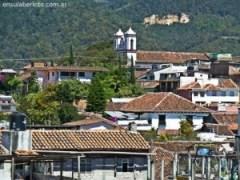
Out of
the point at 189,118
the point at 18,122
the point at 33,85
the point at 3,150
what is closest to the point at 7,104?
the point at 189,118

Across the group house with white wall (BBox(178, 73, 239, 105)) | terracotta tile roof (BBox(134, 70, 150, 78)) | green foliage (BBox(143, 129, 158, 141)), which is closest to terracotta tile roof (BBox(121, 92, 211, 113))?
green foliage (BBox(143, 129, 158, 141))

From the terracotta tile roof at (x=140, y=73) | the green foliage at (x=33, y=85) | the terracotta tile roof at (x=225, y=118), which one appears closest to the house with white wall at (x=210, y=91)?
the terracotta tile roof at (x=225, y=118)

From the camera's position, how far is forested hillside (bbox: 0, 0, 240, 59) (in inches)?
4530

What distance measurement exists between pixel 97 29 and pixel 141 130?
234 feet

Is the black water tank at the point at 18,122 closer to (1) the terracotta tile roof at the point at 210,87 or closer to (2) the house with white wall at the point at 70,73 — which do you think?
(1) the terracotta tile roof at the point at 210,87

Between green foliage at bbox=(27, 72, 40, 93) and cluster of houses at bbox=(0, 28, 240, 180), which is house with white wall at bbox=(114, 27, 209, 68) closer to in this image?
cluster of houses at bbox=(0, 28, 240, 180)

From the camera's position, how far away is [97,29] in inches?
4579

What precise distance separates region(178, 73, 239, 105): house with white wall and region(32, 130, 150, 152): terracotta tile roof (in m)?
32.1

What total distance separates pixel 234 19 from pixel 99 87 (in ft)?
286

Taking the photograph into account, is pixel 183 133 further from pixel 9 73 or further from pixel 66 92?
pixel 9 73

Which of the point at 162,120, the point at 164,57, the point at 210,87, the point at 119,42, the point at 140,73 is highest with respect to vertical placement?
the point at 119,42

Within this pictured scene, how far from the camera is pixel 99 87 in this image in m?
54.1

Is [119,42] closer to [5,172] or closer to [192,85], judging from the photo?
[192,85]

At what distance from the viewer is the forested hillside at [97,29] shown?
115062 mm
